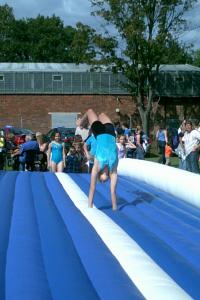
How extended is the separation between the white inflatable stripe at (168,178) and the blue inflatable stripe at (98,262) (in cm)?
128

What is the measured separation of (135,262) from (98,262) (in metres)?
0.25

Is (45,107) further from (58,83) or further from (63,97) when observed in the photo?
(58,83)

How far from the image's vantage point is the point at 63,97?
2933 cm

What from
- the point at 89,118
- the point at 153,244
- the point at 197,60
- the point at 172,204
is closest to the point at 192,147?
the point at 172,204

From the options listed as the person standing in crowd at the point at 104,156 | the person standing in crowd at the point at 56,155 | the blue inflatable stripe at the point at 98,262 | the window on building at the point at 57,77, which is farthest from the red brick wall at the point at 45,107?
the blue inflatable stripe at the point at 98,262

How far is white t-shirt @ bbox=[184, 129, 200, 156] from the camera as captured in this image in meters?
9.95

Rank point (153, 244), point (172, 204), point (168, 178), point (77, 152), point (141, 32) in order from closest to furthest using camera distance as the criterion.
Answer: point (153, 244) < point (172, 204) < point (168, 178) < point (77, 152) < point (141, 32)

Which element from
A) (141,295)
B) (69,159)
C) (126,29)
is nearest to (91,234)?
(141,295)

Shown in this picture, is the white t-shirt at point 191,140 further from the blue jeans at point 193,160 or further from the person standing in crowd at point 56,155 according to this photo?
the person standing in crowd at point 56,155

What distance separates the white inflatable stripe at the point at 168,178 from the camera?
6.14 meters

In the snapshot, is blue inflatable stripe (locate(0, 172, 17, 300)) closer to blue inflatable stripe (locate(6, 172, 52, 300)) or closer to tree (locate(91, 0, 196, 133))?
blue inflatable stripe (locate(6, 172, 52, 300))

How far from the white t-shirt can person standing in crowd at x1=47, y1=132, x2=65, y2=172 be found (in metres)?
2.23

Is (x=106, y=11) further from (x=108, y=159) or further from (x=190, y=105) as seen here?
(x=108, y=159)

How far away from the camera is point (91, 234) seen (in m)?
4.68
